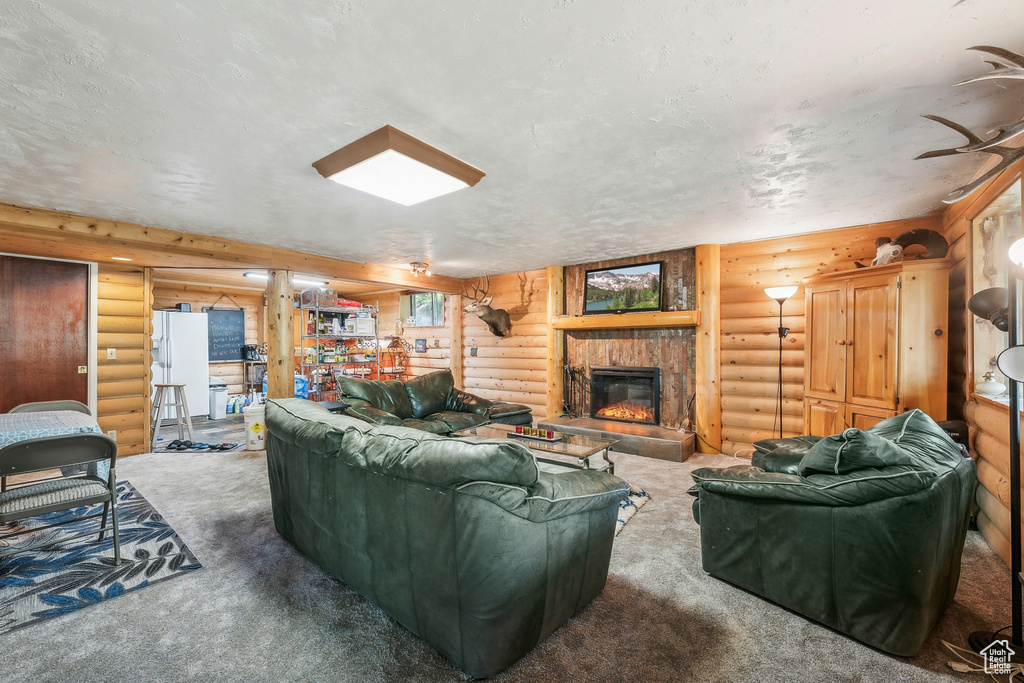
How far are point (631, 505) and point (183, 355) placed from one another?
706 cm

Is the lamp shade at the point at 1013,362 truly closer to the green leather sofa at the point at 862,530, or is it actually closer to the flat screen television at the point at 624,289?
the green leather sofa at the point at 862,530

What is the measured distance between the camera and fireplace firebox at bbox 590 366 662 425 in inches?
218

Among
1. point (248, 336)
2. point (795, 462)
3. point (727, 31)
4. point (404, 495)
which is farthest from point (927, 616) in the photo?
point (248, 336)

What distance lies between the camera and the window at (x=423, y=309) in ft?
26.5

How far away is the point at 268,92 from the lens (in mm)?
1900

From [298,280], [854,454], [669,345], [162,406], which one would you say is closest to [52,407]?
[162,406]

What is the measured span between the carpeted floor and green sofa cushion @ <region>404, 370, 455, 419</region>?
8.95ft

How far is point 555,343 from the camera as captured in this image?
6297 mm

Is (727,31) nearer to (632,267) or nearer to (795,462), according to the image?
(795,462)

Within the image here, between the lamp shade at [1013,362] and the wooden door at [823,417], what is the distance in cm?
233

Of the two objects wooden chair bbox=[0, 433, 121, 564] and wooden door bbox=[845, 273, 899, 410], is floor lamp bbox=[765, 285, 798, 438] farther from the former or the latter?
wooden chair bbox=[0, 433, 121, 564]

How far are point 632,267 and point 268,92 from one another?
14.9 ft

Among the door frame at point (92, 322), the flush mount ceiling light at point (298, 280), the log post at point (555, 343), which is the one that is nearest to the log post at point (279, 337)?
the flush mount ceiling light at point (298, 280)

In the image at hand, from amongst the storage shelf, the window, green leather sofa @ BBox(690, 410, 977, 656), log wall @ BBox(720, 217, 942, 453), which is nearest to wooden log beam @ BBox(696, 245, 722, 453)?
log wall @ BBox(720, 217, 942, 453)
